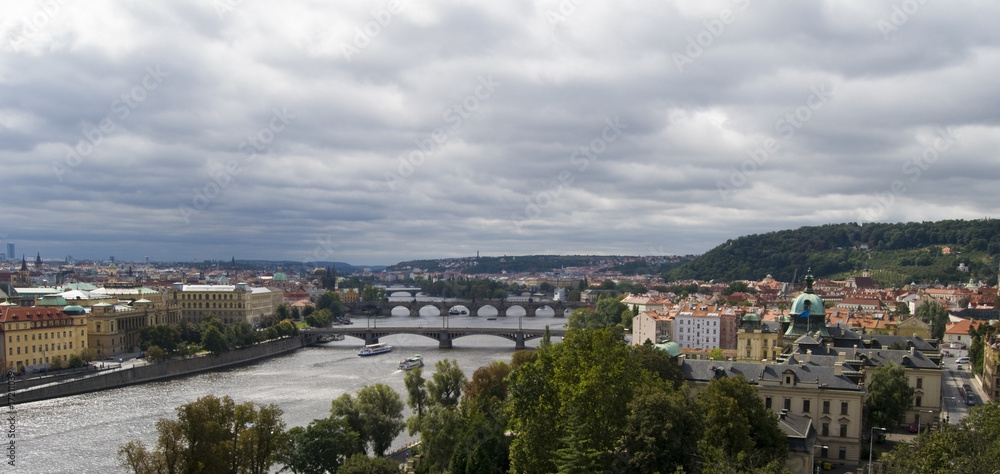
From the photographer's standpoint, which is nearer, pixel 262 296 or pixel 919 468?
pixel 919 468

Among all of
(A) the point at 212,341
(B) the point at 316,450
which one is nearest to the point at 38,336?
(A) the point at 212,341

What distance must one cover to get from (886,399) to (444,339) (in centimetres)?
4998

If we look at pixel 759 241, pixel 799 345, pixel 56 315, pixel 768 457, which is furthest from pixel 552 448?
pixel 759 241

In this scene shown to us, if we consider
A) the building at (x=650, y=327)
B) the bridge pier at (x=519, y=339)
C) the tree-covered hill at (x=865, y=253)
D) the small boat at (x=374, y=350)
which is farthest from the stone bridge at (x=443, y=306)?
the building at (x=650, y=327)

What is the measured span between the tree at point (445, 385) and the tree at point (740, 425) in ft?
47.2

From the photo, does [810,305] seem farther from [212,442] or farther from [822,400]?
[212,442]

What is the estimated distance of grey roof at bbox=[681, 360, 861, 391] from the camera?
27.3 m

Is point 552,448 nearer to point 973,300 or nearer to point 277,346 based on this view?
point 277,346

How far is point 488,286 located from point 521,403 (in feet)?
437

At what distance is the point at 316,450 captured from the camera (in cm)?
2573

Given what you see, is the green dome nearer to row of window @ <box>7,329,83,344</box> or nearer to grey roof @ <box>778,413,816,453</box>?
grey roof @ <box>778,413,816,453</box>

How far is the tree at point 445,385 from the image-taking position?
3450cm

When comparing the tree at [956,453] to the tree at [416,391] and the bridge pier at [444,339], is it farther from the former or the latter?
the bridge pier at [444,339]

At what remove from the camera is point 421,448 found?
27812 mm
